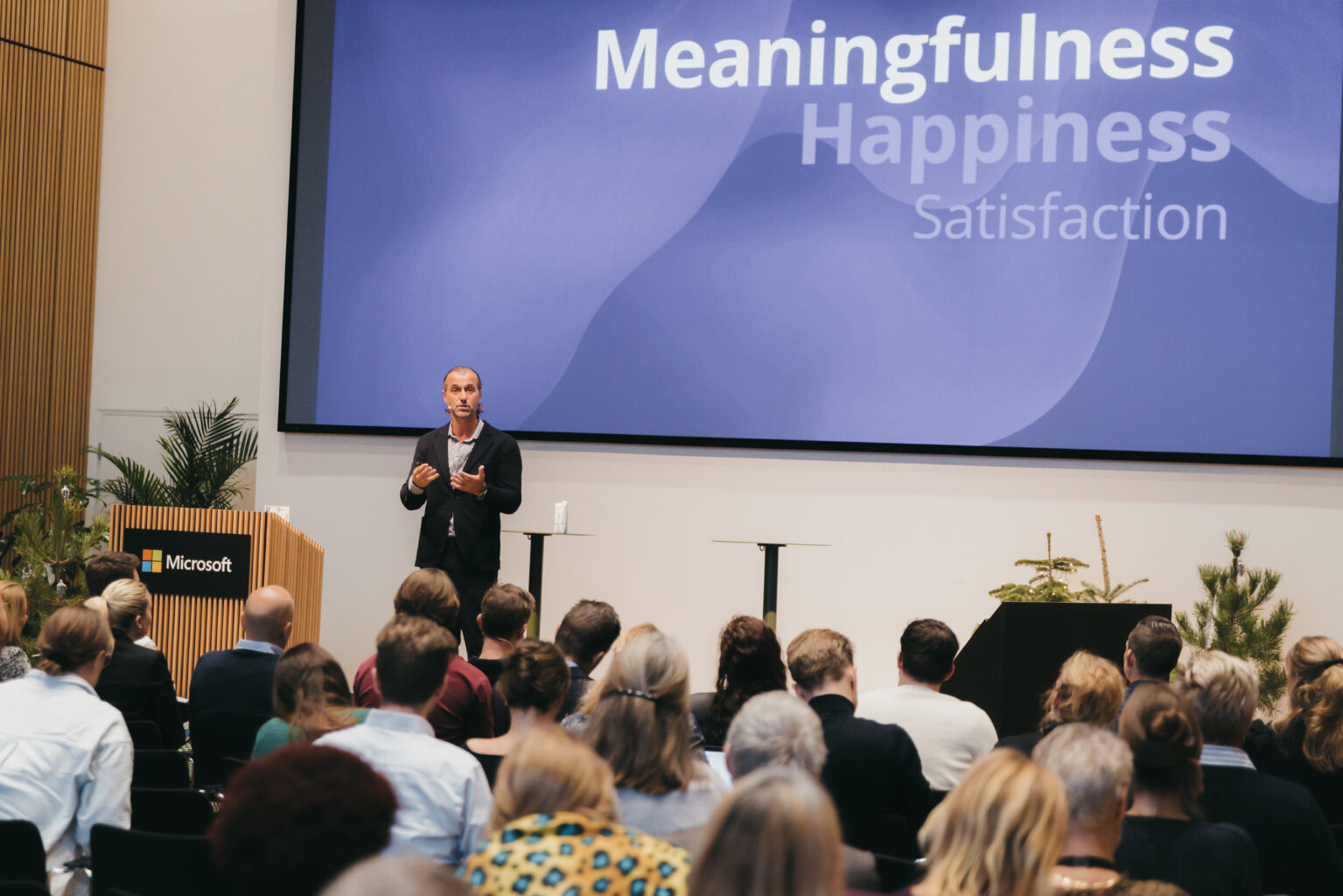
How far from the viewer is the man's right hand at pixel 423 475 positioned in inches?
230

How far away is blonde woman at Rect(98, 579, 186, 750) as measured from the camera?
3924 millimetres

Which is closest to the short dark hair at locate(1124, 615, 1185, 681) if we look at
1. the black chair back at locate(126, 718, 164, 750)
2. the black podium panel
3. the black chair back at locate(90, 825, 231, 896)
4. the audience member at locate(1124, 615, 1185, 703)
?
the audience member at locate(1124, 615, 1185, 703)

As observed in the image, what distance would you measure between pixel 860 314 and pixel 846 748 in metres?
3.94

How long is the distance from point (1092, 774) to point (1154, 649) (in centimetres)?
190

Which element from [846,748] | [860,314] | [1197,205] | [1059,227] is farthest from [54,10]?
[846,748]

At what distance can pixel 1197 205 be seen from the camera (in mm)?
6348

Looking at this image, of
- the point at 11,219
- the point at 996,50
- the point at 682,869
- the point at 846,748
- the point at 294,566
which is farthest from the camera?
the point at 11,219

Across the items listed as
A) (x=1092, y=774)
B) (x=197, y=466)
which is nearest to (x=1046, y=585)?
(x=1092, y=774)

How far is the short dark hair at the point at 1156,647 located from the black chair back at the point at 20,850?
291 cm

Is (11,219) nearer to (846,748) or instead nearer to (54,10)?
(54,10)

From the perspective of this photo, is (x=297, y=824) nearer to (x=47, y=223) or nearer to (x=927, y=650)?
(x=927, y=650)

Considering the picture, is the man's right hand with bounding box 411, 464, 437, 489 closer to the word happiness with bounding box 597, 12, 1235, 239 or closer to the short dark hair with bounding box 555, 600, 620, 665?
the short dark hair with bounding box 555, 600, 620, 665

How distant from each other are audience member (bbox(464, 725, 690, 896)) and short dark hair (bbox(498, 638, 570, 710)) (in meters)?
1.04

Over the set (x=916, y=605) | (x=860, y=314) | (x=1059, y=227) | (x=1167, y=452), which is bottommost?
(x=916, y=605)
